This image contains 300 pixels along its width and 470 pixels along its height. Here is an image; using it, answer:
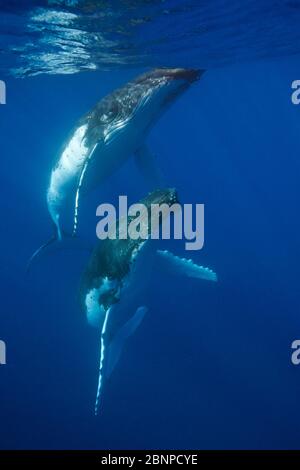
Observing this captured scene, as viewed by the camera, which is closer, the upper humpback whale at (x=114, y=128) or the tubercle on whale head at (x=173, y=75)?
the tubercle on whale head at (x=173, y=75)

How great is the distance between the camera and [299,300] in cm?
3284

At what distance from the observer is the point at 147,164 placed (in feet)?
38.0

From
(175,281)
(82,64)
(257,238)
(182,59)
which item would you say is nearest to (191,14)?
(182,59)

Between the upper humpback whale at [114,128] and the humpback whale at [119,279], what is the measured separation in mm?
A: 946

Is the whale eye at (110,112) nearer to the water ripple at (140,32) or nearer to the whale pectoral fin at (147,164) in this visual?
the whale pectoral fin at (147,164)

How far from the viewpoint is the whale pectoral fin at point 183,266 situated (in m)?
10.1

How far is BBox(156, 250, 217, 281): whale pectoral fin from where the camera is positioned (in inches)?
399

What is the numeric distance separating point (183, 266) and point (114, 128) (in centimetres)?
333

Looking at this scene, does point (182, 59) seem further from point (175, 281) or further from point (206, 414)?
point (206, 414)
